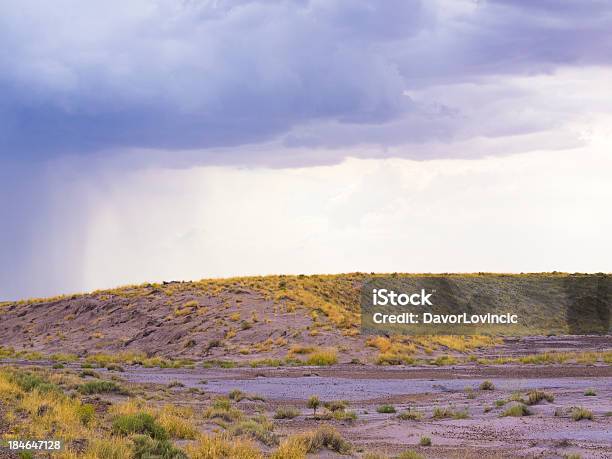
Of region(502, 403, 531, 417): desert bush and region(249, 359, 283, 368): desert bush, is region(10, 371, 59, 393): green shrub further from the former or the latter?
region(249, 359, 283, 368): desert bush

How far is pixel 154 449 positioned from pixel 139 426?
2.79 meters

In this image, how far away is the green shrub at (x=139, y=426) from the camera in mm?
18609

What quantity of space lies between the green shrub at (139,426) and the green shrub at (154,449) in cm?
146

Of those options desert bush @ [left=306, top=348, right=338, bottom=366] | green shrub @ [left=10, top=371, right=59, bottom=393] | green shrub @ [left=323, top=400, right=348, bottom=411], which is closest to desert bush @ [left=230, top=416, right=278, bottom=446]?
green shrub @ [left=323, top=400, right=348, bottom=411]

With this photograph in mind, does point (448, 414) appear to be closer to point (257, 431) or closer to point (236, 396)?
point (257, 431)

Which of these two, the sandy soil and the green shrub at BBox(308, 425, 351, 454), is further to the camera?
the sandy soil

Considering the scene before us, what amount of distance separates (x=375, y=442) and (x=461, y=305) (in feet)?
268

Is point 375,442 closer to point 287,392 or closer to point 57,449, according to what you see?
point 57,449

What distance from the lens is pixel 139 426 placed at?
62.0 ft

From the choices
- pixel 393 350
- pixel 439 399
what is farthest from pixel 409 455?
pixel 393 350

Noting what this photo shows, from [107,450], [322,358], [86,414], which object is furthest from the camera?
[322,358]

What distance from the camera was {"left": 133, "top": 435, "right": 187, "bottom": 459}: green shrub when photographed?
15724mm

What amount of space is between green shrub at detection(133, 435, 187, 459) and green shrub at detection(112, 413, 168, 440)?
4.80 feet

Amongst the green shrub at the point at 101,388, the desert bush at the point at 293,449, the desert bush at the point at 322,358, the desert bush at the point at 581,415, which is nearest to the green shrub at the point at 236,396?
the green shrub at the point at 101,388
